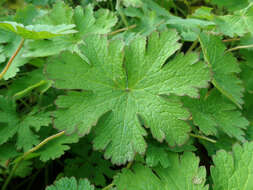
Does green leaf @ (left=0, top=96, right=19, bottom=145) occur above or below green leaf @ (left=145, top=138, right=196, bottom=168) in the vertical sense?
below

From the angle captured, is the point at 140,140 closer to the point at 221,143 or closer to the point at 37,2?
the point at 221,143

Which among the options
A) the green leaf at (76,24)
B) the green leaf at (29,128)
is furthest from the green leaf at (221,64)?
the green leaf at (29,128)

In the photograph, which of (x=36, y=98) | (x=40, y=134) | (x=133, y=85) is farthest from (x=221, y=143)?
(x=36, y=98)

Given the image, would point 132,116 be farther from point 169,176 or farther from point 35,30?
point 35,30

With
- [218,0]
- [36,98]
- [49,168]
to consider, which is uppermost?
[218,0]

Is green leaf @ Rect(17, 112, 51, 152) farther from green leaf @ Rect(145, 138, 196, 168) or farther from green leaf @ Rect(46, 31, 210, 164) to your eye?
green leaf @ Rect(145, 138, 196, 168)

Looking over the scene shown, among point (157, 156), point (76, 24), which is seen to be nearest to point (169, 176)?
point (157, 156)

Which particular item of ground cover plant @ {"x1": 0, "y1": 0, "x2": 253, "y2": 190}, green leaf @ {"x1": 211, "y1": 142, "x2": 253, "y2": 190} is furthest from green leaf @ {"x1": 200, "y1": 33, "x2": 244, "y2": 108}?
green leaf @ {"x1": 211, "y1": 142, "x2": 253, "y2": 190}
